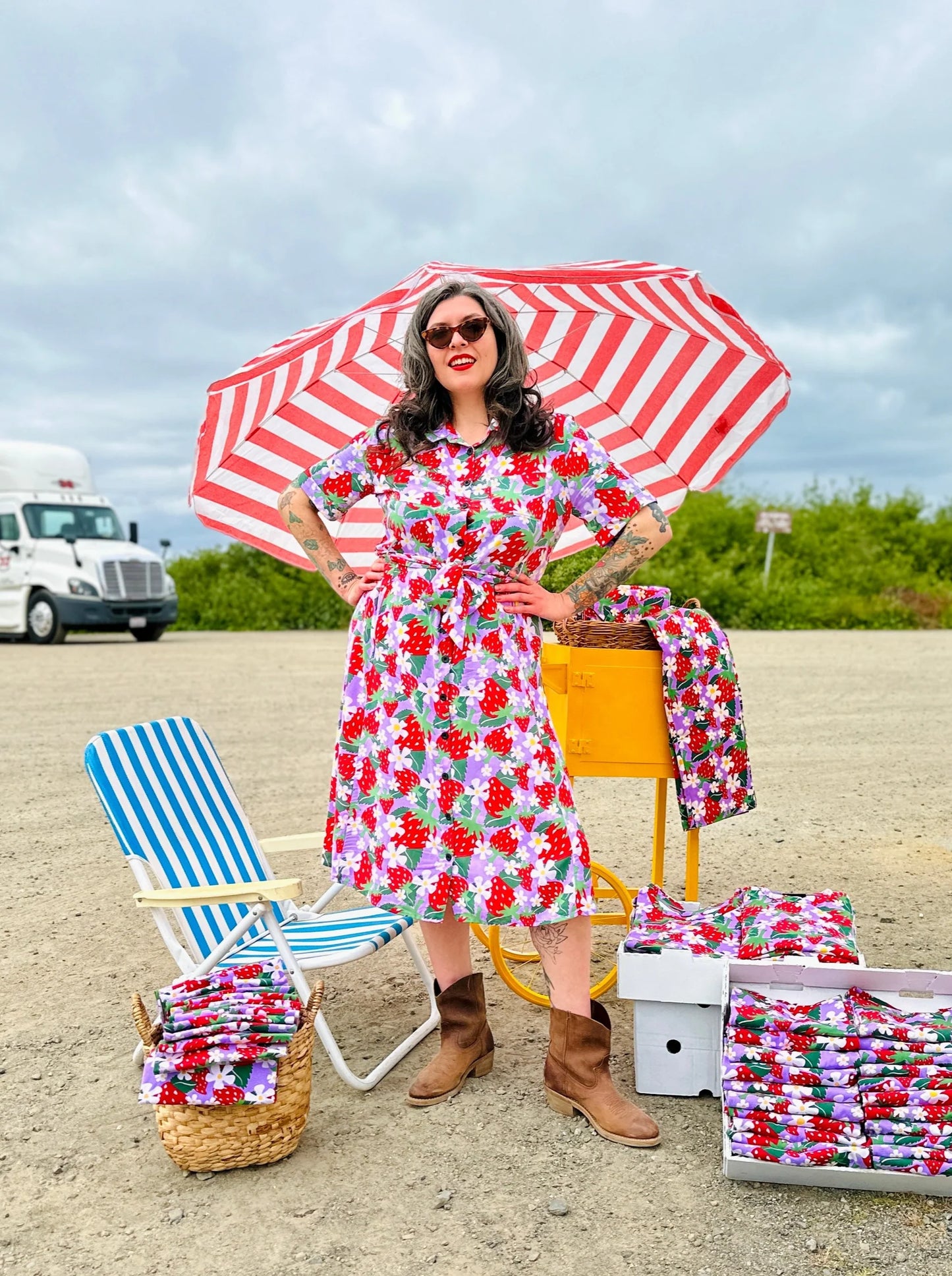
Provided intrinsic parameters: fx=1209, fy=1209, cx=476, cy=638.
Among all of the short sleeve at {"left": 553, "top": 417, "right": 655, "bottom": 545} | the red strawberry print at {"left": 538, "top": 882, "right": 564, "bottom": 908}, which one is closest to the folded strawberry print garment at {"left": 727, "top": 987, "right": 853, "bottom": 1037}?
the red strawberry print at {"left": 538, "top": 882, "right": 564, "bottom": 908}

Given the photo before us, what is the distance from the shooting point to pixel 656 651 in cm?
355

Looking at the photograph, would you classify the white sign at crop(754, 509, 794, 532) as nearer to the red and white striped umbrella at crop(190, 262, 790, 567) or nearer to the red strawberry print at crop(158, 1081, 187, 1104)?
the red and white striped umbrella at crop(190, 262, 790, 567)

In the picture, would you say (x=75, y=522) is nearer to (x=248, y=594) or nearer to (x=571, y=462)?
(x=248, y=594)

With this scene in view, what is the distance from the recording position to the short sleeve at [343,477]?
10.1 ft

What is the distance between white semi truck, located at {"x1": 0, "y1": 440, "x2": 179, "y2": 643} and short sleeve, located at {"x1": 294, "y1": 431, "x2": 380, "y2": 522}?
14.7 metres

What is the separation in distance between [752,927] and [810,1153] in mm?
711

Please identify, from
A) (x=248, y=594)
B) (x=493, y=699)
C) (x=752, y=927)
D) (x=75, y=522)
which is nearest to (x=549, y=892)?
(x=493, y=699)

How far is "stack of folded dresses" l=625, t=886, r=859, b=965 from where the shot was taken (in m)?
3.04

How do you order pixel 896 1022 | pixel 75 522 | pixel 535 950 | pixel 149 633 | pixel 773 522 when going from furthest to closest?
pixel 773 522, pixel 149 633, pixel 75 522, pixel 535 950, pixel 896 1022

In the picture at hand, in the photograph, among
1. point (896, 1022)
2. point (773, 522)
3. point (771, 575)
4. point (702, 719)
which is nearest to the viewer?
point (896, 1022)

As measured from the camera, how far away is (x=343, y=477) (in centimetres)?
310

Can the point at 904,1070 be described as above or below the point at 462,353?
below

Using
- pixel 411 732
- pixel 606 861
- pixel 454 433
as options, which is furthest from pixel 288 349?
pixel 606 861

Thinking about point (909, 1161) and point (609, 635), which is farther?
point (609, 635)
